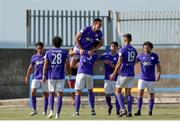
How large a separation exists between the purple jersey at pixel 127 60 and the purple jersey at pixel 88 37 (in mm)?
720

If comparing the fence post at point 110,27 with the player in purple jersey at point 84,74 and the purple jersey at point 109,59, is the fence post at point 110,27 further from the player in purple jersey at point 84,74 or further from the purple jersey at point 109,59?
the player in purple jersey at point 84,74

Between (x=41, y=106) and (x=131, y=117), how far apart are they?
23.9 ft

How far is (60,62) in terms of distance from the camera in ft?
72.2

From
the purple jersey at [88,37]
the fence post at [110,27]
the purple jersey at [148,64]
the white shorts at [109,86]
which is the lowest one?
the white shorts at [109,86]

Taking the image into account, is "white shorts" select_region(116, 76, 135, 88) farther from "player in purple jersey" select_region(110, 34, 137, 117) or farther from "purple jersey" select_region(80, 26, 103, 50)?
"purple jersey" select_region(80, 26, 103, 50)

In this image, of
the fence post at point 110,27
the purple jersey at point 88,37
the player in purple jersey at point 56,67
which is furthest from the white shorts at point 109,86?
the fence post at point 110,27

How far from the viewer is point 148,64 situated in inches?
918

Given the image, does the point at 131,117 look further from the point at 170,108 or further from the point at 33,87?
the point at 170,108

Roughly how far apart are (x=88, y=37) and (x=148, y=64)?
188 cm

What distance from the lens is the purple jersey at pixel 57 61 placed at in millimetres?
21969

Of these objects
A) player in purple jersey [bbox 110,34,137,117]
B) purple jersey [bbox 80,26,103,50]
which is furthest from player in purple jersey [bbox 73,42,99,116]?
player in purple jersey [bbox 110,34,137,117]

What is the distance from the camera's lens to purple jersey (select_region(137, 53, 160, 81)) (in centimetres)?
2325

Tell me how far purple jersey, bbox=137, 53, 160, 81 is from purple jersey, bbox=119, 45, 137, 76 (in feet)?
1.97

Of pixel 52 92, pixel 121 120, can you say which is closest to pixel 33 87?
pixel 52 92
